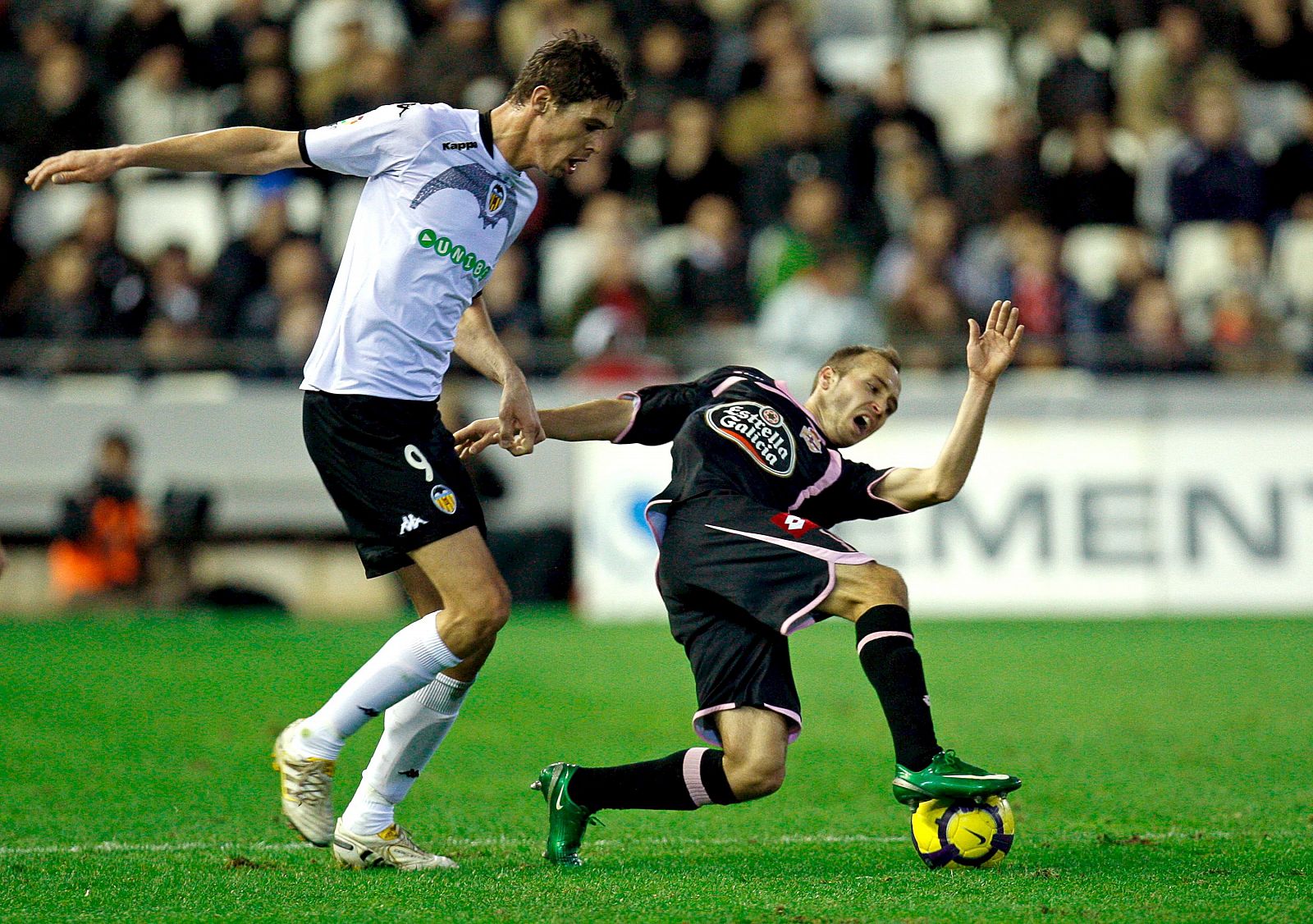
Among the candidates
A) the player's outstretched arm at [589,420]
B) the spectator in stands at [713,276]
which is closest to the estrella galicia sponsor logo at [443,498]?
the player's outstretched arm at [589,420]

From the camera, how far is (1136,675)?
32.7 feet

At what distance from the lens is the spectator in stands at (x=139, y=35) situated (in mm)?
16641

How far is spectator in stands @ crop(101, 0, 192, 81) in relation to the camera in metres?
16.6

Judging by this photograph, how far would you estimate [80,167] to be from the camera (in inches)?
192

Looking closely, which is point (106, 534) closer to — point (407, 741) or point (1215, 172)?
point (407, 741)

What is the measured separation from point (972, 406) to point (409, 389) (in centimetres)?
171

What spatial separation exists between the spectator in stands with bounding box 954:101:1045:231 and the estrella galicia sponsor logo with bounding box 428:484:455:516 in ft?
33.7

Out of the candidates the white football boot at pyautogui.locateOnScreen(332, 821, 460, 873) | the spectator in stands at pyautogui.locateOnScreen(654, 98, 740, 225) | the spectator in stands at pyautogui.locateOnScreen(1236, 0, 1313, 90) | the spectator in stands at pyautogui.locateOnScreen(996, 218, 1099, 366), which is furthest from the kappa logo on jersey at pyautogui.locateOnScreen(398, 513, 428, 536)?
the spectator in stands at pyautogui.locateOnScreen(1236, 0, 1313, 90)

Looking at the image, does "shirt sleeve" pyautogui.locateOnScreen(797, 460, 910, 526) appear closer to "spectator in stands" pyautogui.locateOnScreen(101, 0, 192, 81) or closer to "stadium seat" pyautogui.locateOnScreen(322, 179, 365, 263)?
"stadium seat" pyautogui.locateOnScreen(322, 179, 365, 263)

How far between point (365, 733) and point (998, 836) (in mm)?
3899

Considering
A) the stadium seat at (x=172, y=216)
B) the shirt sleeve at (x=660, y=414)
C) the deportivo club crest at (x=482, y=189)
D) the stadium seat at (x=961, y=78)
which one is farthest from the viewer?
the stadium seat at (x=961, y=78)

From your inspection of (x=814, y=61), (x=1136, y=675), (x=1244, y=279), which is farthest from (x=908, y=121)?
(x=1136, y=675)

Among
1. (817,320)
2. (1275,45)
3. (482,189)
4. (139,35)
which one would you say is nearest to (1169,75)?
(1275,45)

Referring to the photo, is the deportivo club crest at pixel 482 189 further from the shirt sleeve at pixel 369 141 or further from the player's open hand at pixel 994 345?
the player's open hand at pixel 994 345
